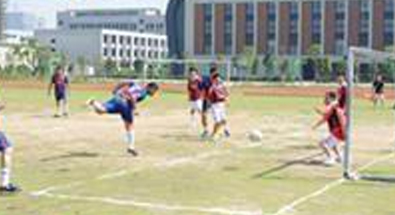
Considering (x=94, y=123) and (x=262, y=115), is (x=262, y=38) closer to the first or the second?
(x=262, y=115)

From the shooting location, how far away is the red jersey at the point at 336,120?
723 inches

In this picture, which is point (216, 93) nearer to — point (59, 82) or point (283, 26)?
point (59, 82)

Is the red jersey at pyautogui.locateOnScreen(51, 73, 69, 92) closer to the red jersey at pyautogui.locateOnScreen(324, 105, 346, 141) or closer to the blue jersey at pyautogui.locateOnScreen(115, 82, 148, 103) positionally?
the blue jersey at pyautogui.locateOnScreen(115, 82, 148, 103)

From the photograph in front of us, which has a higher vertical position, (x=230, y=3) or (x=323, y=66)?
(x=230, y=3)

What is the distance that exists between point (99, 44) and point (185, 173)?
483 feet

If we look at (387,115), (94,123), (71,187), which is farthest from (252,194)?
(387,115)

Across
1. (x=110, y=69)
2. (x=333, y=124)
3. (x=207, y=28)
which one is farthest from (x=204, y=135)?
(x=207, y=28)

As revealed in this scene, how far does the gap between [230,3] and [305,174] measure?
118 m

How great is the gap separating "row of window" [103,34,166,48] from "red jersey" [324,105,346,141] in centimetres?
14799

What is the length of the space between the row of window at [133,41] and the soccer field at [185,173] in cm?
13849

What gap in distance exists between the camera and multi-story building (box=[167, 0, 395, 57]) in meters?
123

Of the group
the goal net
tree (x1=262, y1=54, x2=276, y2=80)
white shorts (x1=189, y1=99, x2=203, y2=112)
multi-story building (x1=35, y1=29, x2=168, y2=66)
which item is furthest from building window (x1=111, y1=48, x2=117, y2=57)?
white shorts (x1=189, y1=99, x2=203, y2=112)

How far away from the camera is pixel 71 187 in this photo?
14.2 m

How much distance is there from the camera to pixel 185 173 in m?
16.3
